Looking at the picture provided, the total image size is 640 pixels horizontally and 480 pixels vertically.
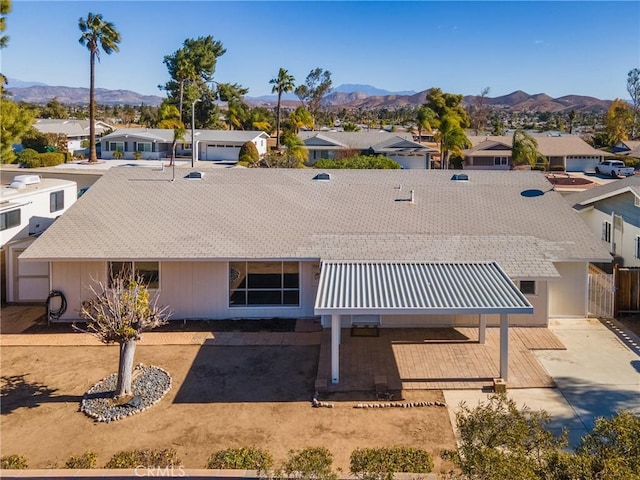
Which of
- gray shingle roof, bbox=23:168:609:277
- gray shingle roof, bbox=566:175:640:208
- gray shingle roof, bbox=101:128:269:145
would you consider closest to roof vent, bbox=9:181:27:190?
gray shingle roof, bbox=23:168:609:277

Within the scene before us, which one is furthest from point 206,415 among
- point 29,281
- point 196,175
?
point 196,175

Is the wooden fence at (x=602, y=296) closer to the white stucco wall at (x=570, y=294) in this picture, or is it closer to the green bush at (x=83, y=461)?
the white stucco wall at (x=570, y=294)

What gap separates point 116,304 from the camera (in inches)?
477

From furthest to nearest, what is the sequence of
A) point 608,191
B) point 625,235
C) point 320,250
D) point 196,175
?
point 608,191 → point 625,235 → point 196,175 → point 320,250

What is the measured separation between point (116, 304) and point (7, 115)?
13719 mm

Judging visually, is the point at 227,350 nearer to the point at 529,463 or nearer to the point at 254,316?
the point at 254,316

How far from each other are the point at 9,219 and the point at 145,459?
14404 mm

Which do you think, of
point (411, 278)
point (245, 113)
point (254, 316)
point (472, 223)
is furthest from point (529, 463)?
point (245, 113)

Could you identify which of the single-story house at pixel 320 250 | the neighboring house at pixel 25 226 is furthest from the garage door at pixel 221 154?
the single-story house at pixel 320 250

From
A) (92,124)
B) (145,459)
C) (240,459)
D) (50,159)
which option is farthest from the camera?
(92,124)

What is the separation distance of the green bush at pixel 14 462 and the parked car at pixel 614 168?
5917cm

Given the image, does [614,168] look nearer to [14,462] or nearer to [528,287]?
[528,287]

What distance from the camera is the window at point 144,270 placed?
58.4 feet

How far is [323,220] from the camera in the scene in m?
19.7
